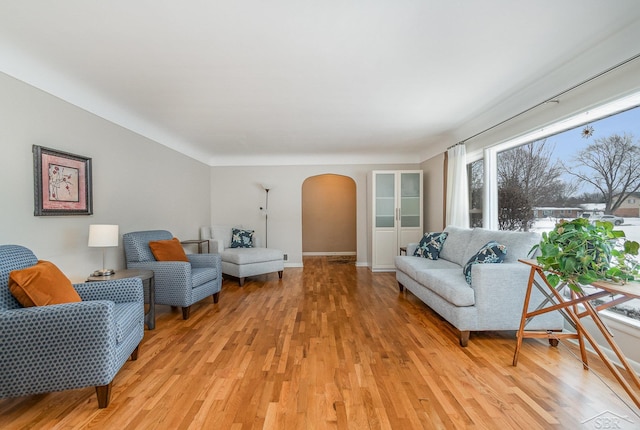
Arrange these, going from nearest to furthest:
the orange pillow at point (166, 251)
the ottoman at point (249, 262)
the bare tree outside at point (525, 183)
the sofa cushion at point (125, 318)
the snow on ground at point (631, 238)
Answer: the sofa cushion at point (125, 318) < the snow on ground at point (631, 238) < the bare tree outside at point (525, 183) < the orange pillow at point (166, 251) < the ottoman at point (249, 262)

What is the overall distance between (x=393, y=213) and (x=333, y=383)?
13.5 ft

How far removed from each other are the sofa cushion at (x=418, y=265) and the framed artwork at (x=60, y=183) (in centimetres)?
357

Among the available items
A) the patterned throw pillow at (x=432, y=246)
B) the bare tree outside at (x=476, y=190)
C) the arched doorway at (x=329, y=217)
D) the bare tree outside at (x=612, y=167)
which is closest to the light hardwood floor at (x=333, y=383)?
the patterned throw pillow at (x=432, y=246)

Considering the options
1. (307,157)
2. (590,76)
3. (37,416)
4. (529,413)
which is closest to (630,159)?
(590,76)

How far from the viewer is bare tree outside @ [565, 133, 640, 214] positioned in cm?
216

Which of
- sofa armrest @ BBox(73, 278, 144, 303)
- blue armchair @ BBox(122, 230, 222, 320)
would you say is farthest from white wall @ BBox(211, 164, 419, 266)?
sofa armrest @ BBox(73, 278, 144, 303)

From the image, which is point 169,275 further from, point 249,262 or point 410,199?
point 410,199

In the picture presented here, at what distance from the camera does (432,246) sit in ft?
13.2

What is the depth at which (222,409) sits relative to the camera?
1.66 m

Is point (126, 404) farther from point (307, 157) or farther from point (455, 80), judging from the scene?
point (307, 157)

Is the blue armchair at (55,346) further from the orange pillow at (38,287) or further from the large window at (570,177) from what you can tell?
the large window at (570,177)

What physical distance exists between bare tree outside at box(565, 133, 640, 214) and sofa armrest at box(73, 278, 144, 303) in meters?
3.83

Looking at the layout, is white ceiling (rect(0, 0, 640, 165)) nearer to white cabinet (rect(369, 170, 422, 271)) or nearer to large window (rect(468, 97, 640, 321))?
large window (rect(468, 97, 640, 321))

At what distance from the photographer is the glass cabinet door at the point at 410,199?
5.57 meters
